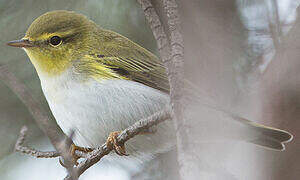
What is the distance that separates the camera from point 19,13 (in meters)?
2.44

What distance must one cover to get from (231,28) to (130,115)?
2.64ft

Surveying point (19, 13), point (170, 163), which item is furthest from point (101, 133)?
point (19, 13)

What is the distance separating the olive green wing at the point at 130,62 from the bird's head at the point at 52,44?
12cm

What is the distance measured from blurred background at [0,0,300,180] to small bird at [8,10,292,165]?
0.17 meters

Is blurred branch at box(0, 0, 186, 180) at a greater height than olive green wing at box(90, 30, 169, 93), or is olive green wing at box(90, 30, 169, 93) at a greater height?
blurred branch at box(0, 0, 186, 180)

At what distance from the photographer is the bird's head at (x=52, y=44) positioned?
1.93m

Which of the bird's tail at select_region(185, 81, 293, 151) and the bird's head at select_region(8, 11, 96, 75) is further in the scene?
the bird's head at select_region(8, 11, 96, 75)

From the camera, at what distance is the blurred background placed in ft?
5.83

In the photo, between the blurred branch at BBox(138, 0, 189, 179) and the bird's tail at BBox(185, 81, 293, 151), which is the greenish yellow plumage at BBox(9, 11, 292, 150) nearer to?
the bird's tail at BBox(185, 81, 293, 151)

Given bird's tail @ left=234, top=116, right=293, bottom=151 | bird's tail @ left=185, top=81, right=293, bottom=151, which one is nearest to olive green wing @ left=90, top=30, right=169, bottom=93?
bird's tail @ left=185, top=81, right=293, bottom=151

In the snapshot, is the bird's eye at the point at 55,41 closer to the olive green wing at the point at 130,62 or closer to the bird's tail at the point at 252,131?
the olive green wing at the point at 130,62

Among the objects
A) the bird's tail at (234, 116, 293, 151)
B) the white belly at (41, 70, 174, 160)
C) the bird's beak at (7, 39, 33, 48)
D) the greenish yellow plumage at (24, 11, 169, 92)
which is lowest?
the bird's tail at (234, 116, 293, 151)

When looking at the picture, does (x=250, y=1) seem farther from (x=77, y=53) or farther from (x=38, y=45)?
(x=38, y=45)

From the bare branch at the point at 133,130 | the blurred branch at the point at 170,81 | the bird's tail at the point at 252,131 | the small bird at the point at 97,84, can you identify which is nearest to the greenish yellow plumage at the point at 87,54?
the small bird at the point at 97,84
